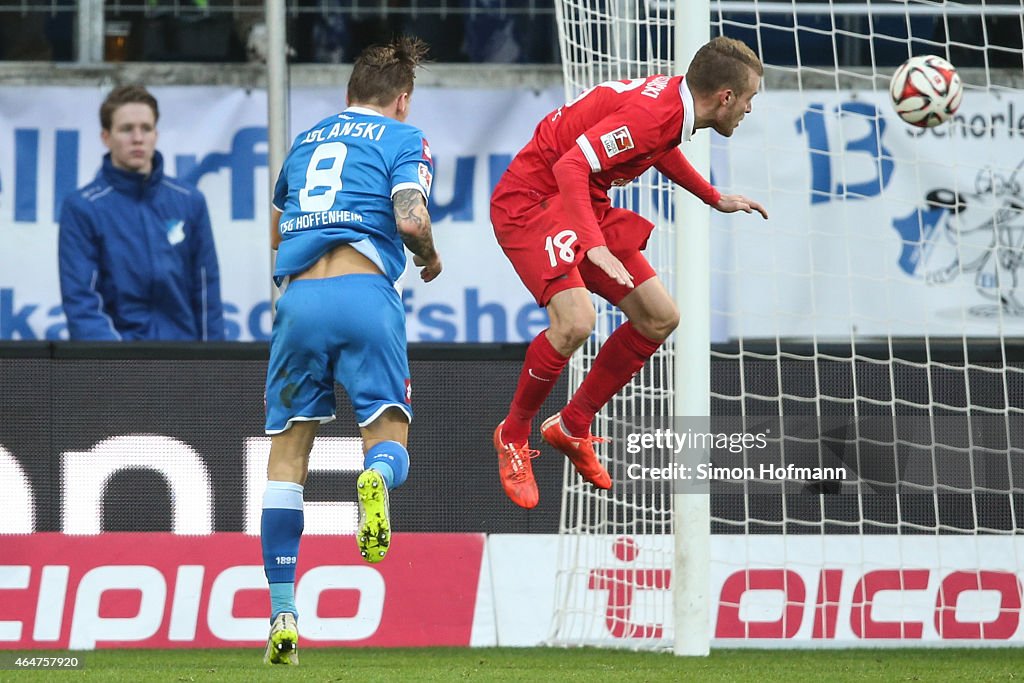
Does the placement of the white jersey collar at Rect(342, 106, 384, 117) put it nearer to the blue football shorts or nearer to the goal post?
the blue football shorts

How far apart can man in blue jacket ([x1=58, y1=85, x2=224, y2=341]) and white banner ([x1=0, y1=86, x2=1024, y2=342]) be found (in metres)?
0.15

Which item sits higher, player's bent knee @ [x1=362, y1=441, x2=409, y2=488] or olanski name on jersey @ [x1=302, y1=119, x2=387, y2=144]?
olanski name on jersey @ [x1=302, y1=119, x2=387, y2=144]

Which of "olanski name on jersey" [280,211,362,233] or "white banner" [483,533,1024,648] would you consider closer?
"olanski name on jersey" [280,211,362,233]

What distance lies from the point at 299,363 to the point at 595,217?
3.64 feet

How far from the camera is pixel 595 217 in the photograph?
221 inches

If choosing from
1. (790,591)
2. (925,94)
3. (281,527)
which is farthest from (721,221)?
(281,527)

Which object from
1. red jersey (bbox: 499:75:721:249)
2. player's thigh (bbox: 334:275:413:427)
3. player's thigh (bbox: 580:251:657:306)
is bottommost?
player's thigh (bbox: 334:275:413:427)

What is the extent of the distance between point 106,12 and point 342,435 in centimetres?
328

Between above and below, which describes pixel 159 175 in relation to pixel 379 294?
above

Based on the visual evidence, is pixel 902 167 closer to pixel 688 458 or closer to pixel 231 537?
pixel 688 458

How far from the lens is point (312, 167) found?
550 cm

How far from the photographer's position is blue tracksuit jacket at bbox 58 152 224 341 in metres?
8.47

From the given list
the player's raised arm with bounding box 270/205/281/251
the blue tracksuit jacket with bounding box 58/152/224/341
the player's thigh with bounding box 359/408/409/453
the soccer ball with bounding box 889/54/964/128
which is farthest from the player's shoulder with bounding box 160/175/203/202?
the soccer ball with bounding box 889/54/964/128

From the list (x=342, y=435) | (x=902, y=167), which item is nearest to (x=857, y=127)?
(x=902, y=167)
